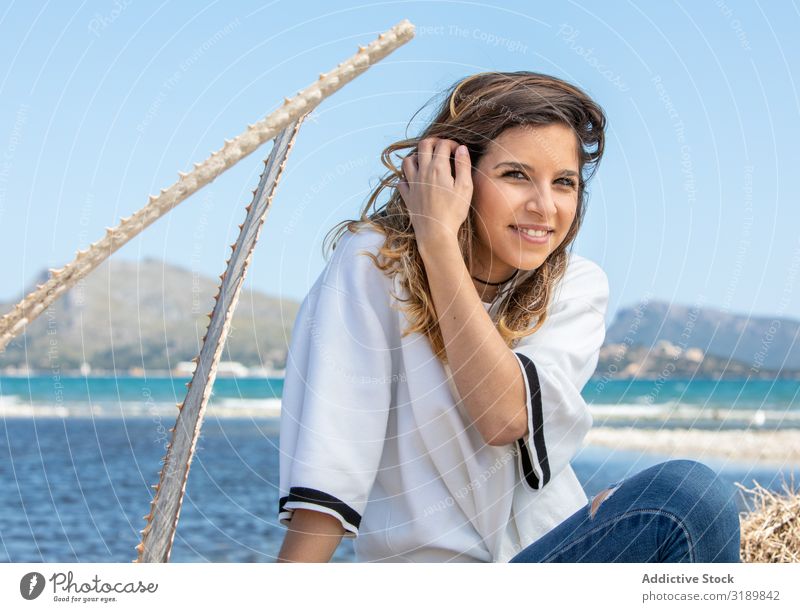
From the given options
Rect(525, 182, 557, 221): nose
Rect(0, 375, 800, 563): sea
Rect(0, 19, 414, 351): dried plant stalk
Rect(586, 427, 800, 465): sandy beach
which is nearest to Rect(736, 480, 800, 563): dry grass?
Rect(0, 375, 800, 563): sea

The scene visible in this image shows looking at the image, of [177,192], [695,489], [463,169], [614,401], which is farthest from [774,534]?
[614,401]

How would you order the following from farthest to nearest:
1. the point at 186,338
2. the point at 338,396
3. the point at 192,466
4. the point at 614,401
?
the point at 186,338
the point at 614,401
the point at 192,466
the point at 338,396

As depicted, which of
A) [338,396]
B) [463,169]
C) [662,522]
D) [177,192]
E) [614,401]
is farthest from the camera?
[614,401]

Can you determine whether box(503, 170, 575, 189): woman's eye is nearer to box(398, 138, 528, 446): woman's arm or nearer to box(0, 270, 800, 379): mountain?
box(398, 138, 528, 446): woman's arm

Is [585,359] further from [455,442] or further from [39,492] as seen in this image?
[39,492]

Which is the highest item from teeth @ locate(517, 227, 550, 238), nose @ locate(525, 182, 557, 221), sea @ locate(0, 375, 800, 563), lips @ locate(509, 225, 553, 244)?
nose @ locate(525, 182, 557, 221)

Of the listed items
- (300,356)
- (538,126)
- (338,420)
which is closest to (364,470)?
(338,420)

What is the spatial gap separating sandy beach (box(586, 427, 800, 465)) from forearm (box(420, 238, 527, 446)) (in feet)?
42.8


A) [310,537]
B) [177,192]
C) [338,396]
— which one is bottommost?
[310,537]

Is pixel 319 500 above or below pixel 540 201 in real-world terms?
below

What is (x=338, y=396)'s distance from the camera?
1756 mm

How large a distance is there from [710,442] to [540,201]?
1494 centimetres

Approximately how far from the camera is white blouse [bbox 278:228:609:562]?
5.79ft

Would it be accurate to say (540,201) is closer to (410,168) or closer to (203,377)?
(410,168)
